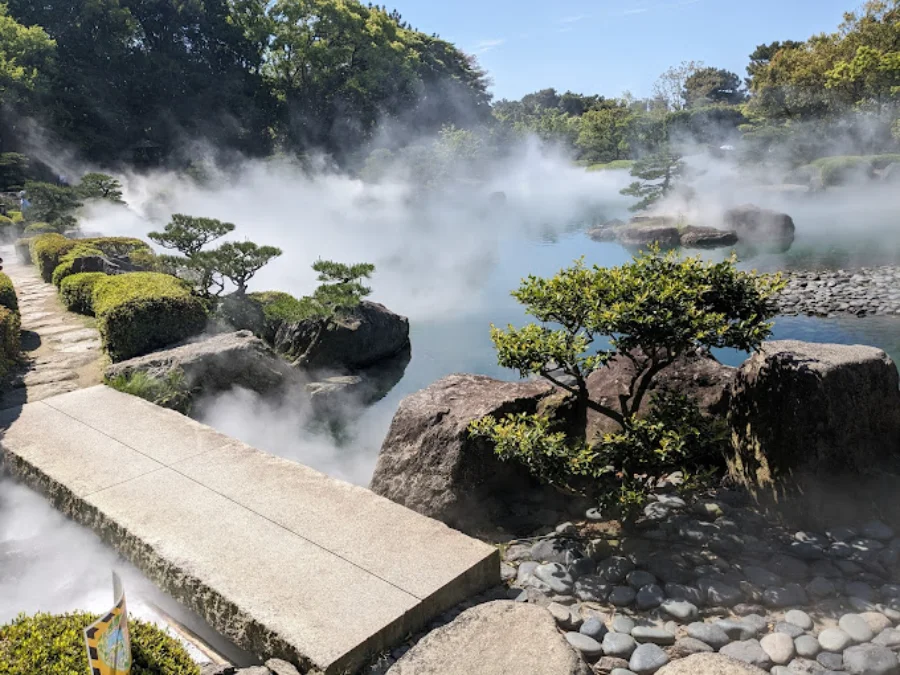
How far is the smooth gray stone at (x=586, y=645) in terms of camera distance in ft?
10.9

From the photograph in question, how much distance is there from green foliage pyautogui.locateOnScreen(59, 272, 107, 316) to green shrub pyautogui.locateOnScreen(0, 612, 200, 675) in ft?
27.8

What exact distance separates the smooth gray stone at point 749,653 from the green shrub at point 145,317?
23.1ft

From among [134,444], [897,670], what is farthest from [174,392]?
[897,670]

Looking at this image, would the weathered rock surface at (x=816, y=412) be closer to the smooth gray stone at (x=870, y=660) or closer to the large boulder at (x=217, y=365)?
the smooth gray stone at (x=870, y=660)

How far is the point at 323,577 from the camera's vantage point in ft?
11.9

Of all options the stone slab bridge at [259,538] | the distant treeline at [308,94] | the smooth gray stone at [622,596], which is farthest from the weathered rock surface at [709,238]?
the smooth gray stone at [622,596]

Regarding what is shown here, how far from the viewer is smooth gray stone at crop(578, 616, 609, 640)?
3.42 metres

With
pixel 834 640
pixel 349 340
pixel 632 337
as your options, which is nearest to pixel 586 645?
pixel 834 640

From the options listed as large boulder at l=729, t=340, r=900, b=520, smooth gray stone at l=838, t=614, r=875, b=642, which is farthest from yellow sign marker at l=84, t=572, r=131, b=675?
large boulder at l=729, t=340, r=900, b=520

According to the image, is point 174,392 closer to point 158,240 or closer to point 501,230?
point 158,240

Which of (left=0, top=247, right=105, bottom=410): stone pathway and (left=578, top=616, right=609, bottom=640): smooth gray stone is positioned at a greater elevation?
(left=0, top=247, right=105, bottom=410): stone pathway

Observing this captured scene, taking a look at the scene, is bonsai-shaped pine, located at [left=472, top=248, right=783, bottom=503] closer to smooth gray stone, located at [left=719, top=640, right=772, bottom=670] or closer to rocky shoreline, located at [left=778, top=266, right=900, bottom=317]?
smooth gray stone, located at [left=719, top=640, right=772, bottom=670]

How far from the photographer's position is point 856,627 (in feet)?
11.0

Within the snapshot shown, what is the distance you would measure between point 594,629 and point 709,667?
705 mm
